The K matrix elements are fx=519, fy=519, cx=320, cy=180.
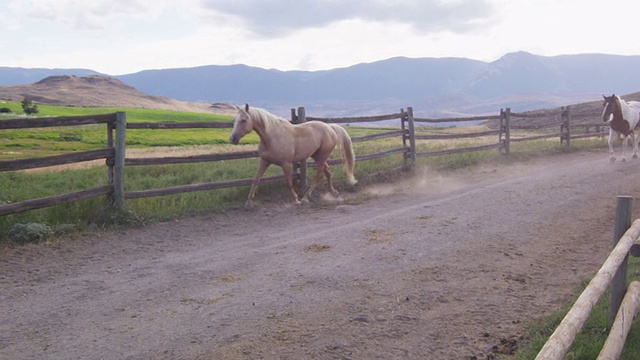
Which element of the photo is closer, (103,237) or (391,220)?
(103,237)

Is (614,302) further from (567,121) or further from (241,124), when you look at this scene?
(567,121)

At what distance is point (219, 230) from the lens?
26.3ft

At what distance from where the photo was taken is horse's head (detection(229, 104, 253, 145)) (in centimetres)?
915

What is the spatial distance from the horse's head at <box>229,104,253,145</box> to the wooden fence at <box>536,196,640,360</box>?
631cm

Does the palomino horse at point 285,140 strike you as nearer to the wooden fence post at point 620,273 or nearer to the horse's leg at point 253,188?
the horse's leg at point 253,188

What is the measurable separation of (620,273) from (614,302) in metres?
0.24

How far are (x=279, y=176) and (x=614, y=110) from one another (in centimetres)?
1122

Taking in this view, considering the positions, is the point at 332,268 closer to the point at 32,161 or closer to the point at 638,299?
the point at 638,299

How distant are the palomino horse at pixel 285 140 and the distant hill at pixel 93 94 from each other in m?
106

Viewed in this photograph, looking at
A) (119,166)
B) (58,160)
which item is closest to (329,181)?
(119,166)

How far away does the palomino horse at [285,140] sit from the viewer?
9.52 meters

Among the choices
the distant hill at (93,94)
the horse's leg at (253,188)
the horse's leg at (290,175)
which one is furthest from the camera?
the distant hill at (93,94)

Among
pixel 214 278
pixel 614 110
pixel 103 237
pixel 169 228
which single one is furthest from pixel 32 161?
pixel 614 110

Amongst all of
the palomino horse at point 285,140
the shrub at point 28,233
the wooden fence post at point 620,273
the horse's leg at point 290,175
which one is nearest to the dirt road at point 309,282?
the shrub at point 28,233
